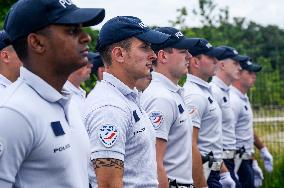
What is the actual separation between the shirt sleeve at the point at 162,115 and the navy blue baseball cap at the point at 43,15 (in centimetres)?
226

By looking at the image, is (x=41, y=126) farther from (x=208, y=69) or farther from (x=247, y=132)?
(x=247, y=132)

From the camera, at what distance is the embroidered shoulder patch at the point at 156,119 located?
500 cm

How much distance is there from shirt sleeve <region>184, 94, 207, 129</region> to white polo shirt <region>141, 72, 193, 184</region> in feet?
2.86

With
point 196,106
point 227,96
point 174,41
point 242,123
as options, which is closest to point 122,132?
point 174,41

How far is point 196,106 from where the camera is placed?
21.3 ft

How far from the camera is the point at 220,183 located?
705 cm

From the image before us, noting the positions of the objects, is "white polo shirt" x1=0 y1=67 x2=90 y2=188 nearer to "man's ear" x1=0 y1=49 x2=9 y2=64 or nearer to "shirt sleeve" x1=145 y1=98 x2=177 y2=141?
"shirt sleeve" x1=145 y1=98 x2=177 y2=141

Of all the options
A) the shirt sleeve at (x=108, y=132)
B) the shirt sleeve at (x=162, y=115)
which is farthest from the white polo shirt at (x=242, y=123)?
the shirt sleeve at (x=108, y=132)

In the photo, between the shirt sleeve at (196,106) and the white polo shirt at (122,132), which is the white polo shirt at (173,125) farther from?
the white polo shirt at (122,132)

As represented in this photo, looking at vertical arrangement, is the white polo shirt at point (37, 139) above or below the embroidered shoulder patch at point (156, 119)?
above

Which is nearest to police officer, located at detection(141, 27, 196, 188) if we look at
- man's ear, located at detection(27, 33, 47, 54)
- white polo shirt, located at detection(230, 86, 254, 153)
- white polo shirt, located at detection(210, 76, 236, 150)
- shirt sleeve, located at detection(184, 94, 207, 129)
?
shirt sleeve, located at detection(184, 94, 207, 129)

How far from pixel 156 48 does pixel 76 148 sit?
3201mm


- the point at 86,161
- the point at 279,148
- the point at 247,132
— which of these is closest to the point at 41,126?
the point at 86,161

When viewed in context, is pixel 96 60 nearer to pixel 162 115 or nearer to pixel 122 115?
pixel 162 115
